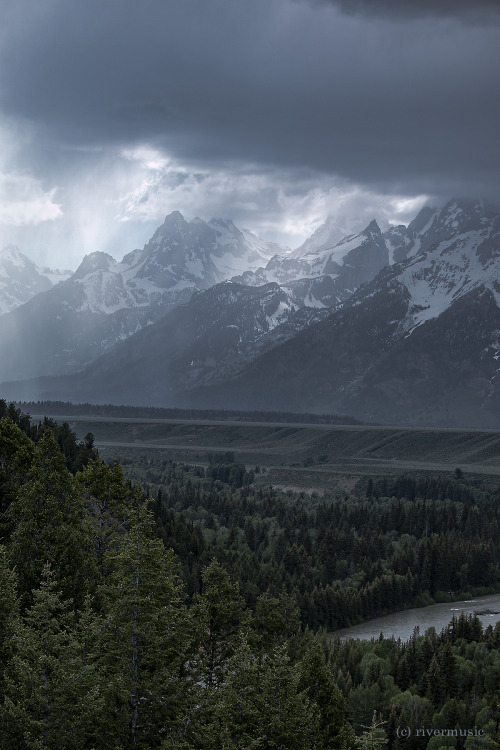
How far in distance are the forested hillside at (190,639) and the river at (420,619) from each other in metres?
2.61

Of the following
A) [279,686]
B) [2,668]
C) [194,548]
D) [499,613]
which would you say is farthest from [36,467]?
[499,613]

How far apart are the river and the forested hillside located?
2606 mm

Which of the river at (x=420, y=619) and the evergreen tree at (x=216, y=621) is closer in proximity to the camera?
the evergreen tree at (x=216, y=621)

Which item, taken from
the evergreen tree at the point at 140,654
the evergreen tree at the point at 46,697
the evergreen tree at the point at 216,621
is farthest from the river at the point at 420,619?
the evergreen tree at the point at 46,697

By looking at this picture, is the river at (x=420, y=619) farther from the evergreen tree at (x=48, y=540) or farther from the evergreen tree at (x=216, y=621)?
the evergreen tree at (x=48, y=540)

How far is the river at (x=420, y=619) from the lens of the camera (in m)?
105

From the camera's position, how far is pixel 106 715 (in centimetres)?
3734

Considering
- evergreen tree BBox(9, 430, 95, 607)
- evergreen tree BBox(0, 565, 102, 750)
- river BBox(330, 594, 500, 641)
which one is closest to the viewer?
evergreen tree BBox(0, 565, 102, 750)

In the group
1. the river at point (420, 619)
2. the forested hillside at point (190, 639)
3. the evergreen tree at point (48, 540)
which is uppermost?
the evergreen tree at point (48, 540)

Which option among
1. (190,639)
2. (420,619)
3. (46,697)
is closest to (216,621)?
(190,639)

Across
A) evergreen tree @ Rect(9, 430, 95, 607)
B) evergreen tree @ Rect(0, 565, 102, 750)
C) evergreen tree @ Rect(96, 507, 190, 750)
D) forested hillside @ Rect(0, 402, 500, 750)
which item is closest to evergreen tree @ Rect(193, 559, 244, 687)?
forested hillside @ Rect(0, 402, 500, 750)

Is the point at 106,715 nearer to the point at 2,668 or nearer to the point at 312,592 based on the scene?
the point at 2,668

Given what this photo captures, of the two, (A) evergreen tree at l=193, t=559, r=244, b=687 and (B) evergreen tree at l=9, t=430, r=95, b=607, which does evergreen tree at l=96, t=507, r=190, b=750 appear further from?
(A) evergreen tree at l=193, t=559, r=244, b=687

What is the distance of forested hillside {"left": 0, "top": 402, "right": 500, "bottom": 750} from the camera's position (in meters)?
36.6
